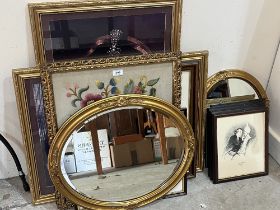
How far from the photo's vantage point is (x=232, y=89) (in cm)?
148

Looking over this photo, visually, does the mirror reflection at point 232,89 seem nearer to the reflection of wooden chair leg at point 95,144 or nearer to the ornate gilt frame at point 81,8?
the ornate gilt frame at point 81,8

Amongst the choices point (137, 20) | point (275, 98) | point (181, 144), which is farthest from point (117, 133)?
point (275, 98)

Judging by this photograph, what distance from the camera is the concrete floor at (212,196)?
1.37 m

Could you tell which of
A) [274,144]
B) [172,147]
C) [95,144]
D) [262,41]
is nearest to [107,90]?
[95,144]

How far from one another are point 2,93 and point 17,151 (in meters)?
0.24

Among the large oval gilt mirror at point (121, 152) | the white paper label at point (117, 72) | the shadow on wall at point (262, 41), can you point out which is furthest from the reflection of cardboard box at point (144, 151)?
the shadow on wall at point (262, 41)

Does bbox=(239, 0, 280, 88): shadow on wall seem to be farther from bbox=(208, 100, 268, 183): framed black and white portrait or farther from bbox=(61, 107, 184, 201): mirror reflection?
bbox=(61, 107, 184, 201): mirror reflection

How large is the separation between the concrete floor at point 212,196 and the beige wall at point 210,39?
110 millimetres

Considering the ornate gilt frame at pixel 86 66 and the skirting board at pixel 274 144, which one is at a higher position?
the ornate gilt frame at pixel 86 66

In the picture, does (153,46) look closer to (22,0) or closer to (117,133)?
(117,133)

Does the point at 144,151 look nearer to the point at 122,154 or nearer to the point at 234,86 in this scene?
the point at 122,154

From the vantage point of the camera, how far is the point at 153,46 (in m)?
1.26

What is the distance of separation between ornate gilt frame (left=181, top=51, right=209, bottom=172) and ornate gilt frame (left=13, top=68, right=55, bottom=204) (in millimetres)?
489

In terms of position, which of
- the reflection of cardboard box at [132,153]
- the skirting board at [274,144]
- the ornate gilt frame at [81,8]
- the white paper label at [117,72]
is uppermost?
the ornate gilt frame at [81,8]
